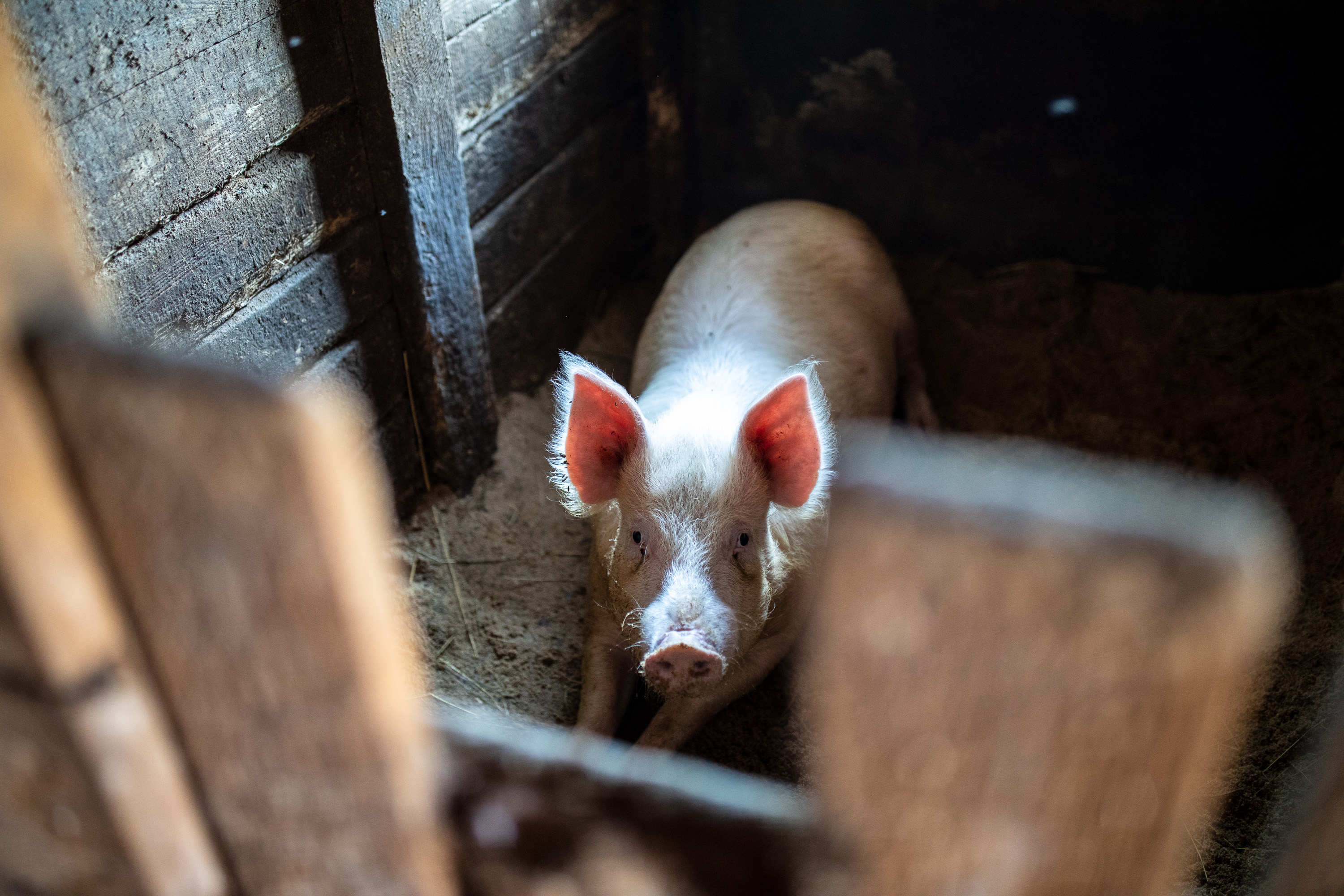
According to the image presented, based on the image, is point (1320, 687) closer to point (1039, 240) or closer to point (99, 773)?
point (1039, 240)

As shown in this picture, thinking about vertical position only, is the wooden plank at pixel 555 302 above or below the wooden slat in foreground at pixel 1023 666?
below

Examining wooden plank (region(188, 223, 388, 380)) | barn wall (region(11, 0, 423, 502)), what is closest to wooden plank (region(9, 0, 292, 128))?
barn wall (region(11, 0, 423, 502))

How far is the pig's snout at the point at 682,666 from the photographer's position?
209cm

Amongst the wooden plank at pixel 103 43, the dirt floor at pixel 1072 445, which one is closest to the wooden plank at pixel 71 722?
the wooden plank at pixel 103 43

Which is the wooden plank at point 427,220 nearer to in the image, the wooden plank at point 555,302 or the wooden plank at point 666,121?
the wooden plank at point 555,302

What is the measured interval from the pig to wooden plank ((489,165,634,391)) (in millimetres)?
410

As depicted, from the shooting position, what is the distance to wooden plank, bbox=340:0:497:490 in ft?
8.20

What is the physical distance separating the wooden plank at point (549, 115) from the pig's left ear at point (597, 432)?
0.90m

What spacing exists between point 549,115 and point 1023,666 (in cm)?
308

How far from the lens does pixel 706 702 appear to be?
8.39ft

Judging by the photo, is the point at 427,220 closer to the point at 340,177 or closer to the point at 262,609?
the point at 340,177

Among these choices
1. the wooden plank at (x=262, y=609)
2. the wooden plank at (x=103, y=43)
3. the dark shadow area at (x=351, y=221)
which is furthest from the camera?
the dark shadow area at (x=351, y=221)

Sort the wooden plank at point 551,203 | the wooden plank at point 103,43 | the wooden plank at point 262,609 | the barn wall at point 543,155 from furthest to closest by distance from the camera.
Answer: the wooden plank at point 551,203
the barn wall at point 543,155
the wooden plank at point 103,43
the wooden plank at point 262,609

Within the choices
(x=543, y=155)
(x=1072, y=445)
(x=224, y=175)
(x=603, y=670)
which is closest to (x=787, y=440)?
(x=603, y=670)
